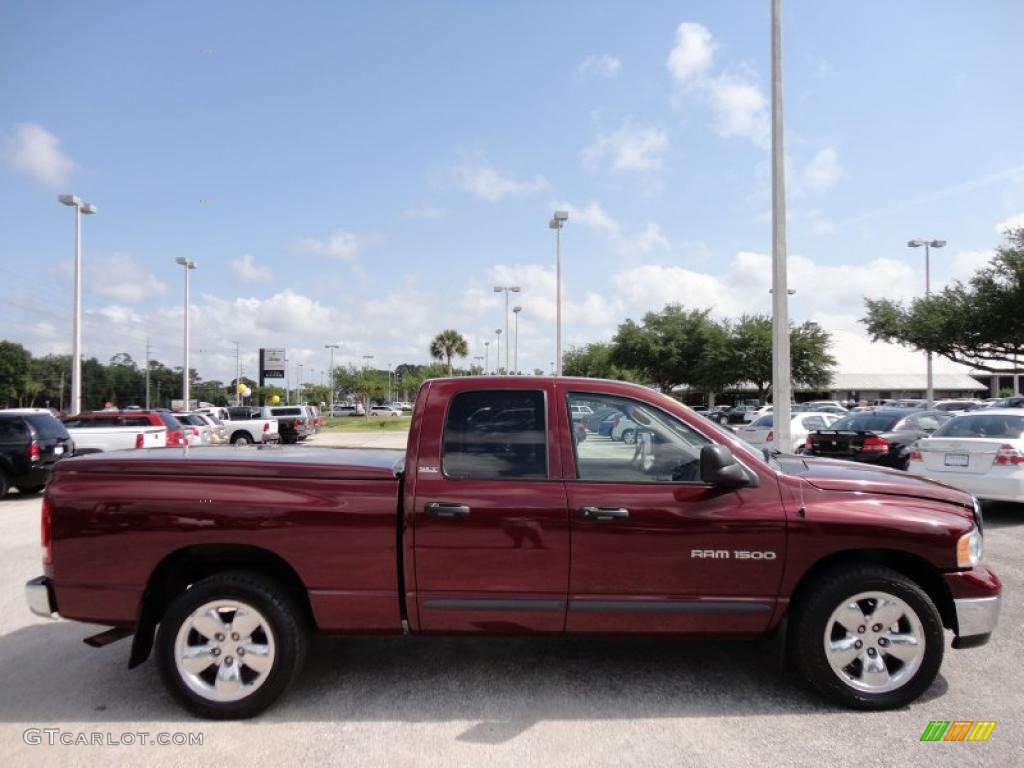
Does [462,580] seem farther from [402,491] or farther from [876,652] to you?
[876,652]

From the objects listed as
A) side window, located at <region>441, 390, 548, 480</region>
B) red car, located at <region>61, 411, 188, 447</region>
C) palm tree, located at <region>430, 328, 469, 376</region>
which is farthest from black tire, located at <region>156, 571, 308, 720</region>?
palm tree, located at <region>430, 328, 469, 376</region>

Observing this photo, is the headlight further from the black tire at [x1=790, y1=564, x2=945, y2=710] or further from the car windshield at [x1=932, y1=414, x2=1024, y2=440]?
the car windshield at [x1=932, y1=414, x2=1024, y2=440]

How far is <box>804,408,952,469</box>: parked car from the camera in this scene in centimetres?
1320

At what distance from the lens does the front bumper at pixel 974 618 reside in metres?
3.74

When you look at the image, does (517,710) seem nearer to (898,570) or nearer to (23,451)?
(898,570)

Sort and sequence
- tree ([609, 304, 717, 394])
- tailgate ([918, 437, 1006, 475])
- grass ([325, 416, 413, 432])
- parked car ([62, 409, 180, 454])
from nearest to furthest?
tailgate ([918, 437, 1006, 475]) → parked car ([62, 409, 180, 454]) → grass ([325, 416, 413, 432]) → tree ([609, 304, 717, 394])

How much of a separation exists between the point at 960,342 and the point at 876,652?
35.5 m

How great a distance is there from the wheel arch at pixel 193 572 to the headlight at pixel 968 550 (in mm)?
3589

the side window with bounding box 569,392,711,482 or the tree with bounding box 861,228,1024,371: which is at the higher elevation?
the tree with bounding box 861,228,1024,371

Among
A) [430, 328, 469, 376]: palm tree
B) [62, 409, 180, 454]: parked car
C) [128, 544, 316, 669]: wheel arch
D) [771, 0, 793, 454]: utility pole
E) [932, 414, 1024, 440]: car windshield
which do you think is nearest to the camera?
[128, 544, 316, 669]: wheel arch

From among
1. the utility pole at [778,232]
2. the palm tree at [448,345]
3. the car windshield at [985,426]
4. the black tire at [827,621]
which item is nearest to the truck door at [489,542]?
the black tire at [827,621]

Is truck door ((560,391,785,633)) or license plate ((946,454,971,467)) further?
license plate ((946,454,971,467))

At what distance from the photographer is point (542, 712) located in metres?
3.70

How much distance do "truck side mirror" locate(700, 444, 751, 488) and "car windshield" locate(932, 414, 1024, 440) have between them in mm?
8087
